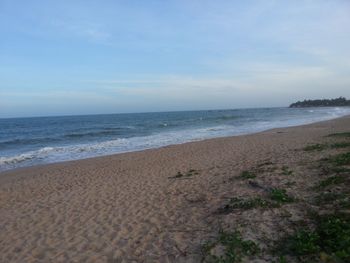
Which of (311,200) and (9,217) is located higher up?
(311,200)

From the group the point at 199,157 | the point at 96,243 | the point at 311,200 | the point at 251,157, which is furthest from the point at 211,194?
the point at 199,157

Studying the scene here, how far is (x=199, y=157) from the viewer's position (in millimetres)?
14016

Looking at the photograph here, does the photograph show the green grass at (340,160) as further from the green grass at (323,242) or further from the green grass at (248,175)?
the green grass at (323,242)

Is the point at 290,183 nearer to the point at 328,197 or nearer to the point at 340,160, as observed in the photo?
the point at 328,197

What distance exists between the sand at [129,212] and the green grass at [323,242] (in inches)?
18.6

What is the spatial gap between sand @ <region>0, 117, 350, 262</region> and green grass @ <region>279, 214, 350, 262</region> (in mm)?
472

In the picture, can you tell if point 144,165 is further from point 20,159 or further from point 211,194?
point 20,159

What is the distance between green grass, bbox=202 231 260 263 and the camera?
4258mm

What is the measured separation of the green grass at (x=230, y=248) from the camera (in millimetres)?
4258

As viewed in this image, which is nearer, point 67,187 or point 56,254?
point 56,254

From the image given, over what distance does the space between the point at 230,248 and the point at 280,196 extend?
2101 mm

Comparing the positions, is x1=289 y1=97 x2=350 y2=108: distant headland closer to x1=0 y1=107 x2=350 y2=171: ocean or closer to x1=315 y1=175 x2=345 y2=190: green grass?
x1=0 y1=107 x2=350 y2=171: ocean

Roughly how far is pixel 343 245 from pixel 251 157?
8.38 m

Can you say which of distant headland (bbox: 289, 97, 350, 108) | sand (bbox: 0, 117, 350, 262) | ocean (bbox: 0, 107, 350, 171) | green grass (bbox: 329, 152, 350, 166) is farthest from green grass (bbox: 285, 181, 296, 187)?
distant headland (bbox: 289, 97, 350, 108)
